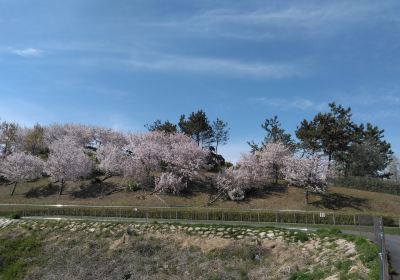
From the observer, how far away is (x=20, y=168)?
7875 cm

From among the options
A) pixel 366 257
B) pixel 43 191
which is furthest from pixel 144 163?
pixel 366 257

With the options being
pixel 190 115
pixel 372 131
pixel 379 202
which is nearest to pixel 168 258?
pixel 379 202

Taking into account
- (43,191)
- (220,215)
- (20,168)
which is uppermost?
(20,168)

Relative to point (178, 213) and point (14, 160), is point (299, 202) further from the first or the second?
point (14, 160)

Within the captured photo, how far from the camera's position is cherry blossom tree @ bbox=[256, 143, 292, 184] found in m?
73.8

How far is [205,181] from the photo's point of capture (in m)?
75.2

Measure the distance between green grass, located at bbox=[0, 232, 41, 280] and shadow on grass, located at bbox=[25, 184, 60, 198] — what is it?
137 ft

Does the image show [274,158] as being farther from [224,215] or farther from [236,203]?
[224,215]

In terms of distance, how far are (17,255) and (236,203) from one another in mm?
39799

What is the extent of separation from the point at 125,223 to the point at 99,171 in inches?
1970

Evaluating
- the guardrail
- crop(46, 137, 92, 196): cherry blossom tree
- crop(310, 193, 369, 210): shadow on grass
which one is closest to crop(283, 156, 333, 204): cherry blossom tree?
crop(310, 193, 369, 210): shadow on grass

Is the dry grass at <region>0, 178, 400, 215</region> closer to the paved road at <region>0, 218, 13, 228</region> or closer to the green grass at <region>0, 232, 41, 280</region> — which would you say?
the paved road at <region>0, 218, 13, 228</region>

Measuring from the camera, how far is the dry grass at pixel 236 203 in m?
63.9

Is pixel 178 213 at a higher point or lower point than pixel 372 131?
lower
